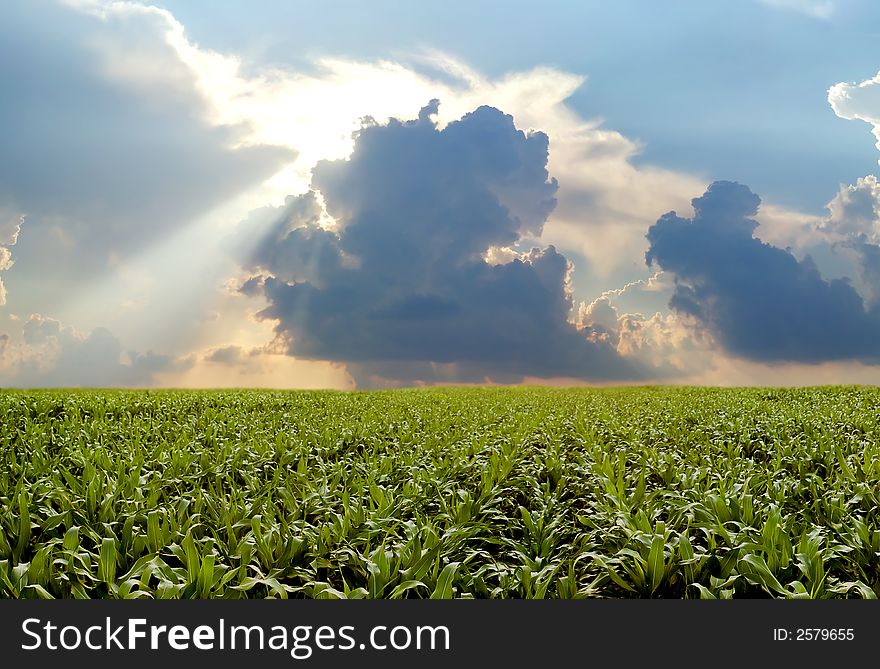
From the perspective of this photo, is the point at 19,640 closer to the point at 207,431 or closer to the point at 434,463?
the point at 434,463

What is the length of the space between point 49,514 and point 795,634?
5.87 m

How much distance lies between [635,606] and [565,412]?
13.2 meters

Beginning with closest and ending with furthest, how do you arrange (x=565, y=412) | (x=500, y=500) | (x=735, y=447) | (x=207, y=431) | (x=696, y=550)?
(x=696, y=550), (x=500, y=500), (x=735, y=447), (x=207, y=431), (x=565, y=412)

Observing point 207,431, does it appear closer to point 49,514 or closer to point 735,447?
point 49,514

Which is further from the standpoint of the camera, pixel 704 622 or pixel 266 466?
pixel 266 466

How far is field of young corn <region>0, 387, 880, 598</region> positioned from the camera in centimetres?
401

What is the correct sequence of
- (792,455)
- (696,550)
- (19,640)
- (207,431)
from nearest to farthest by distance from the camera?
(19,640), (696,550), (792,455), (207,431)

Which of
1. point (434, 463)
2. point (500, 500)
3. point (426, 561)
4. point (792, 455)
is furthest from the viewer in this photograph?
point (792, 455)

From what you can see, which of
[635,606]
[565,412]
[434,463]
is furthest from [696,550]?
[565,412]

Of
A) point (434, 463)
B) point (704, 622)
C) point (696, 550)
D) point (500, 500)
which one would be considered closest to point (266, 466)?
point (434, 463)

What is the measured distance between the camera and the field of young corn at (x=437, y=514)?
13.1ft

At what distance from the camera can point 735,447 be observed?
994 cm

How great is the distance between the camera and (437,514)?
548 cm

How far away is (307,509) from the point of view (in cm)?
573
